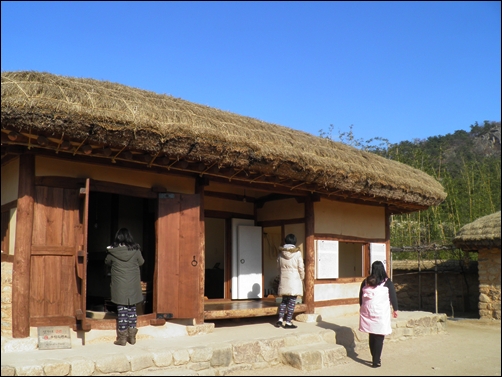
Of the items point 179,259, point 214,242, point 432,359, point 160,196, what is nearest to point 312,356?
point 432,359

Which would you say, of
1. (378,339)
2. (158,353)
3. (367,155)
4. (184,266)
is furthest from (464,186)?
(158,353)

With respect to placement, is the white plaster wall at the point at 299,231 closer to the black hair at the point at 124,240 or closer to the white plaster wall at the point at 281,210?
the white plaster wall at the point at 281,210

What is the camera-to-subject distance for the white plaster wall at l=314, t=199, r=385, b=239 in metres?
8.98

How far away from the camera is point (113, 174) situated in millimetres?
6316

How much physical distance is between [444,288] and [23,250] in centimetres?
1201

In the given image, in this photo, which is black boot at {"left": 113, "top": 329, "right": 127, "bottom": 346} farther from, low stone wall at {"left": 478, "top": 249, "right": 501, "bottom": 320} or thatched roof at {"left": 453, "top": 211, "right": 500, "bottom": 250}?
low stone wall at {"left": 478, "top": 249, "right": 501, "bottom": 320}

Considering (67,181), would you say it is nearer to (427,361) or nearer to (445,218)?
(427,361)

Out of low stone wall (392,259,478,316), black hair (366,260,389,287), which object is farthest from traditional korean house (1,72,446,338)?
low stone wall (392,259,478,316)

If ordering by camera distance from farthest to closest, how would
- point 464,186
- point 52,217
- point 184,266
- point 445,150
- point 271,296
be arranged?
point 445,150, point 464,186, point 271,296, point 184,266, point 52,217

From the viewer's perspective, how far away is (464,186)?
578 inches

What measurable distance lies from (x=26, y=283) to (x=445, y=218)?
13186 mm

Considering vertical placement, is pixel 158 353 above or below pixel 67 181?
below

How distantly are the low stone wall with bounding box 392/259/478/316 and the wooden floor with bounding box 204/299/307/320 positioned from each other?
638cm

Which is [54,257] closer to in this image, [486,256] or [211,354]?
[211,354]
